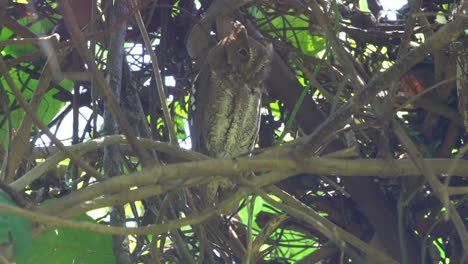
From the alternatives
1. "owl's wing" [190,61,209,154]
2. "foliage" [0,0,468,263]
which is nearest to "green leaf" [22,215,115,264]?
"foliage" [0,0,468,263]

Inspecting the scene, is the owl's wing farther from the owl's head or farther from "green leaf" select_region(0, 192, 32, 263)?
"green leaf" select_region(0, 192, 32, 263)

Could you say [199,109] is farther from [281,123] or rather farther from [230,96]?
[281,123]

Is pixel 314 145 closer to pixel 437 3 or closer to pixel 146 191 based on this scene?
pixel 146 191

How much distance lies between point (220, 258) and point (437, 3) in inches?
35.2

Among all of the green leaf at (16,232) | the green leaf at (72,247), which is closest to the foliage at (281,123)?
the green leaf at (72,247)

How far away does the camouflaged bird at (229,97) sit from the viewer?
2.20 meters

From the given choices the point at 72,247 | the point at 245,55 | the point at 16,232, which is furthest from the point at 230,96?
the point at 16,232

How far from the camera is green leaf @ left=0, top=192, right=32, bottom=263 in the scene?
1176mm

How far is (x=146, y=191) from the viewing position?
143cm

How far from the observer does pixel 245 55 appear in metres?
2.28

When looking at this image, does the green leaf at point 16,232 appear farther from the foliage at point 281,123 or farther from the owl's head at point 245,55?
the owl's head at point 245,55

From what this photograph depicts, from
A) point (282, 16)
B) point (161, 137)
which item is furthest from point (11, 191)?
point (282, 16)

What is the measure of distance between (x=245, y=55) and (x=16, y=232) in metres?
1.21

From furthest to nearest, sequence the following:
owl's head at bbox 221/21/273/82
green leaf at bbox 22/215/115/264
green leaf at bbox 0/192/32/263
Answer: owl's head at bbox 221/21/273/82, green leaf at bbox 22/215/115/264, green leaf at bbox 0/192/32/263
